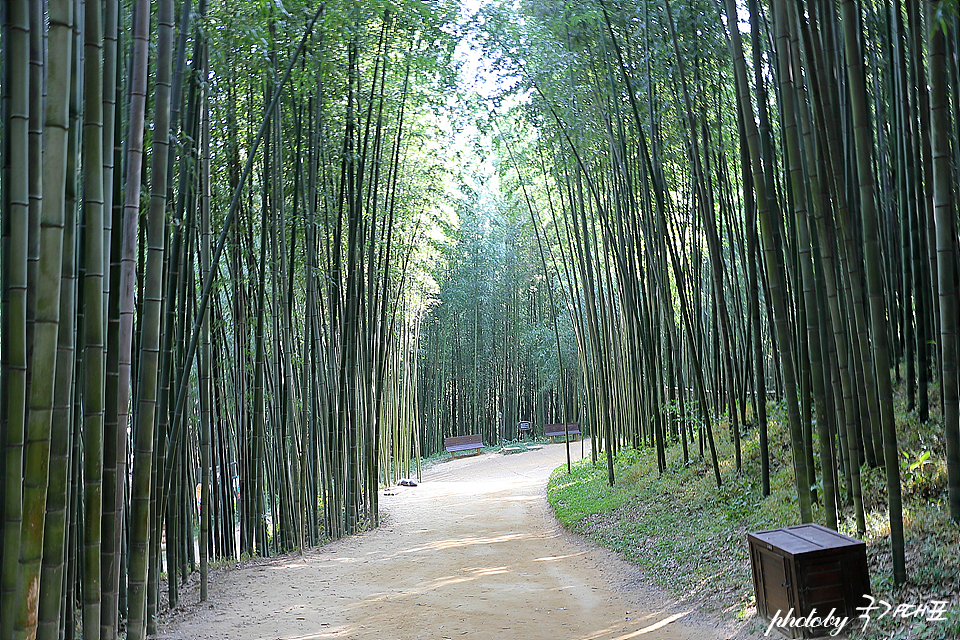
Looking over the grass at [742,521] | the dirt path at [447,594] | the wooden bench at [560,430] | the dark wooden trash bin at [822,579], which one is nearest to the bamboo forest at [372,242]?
the grass at [742,521]

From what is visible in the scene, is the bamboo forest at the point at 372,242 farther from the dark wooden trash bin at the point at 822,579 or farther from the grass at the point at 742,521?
the dark wooden trash bin at the point at 822,579

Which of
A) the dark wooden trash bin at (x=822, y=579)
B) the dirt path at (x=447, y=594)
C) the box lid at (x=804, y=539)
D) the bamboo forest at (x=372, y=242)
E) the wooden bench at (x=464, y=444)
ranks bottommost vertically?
the dirt path at (x=447, y=594)

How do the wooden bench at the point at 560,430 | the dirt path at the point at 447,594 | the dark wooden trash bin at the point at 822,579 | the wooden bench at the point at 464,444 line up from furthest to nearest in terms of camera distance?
the wooden bench at the point at 560,430 → the wooden bench at the point at 464,444 → the dirt path at the point at 447,594 → the dark wooden trash bin at the point at 822,579

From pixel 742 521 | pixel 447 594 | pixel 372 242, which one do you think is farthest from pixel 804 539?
pixel 372 242

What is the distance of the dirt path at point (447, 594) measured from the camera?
10.2ft

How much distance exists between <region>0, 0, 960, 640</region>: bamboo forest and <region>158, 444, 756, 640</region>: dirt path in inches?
15.4

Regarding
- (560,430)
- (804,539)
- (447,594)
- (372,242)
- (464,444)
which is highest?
(372,242)

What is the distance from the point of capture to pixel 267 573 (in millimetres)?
4434

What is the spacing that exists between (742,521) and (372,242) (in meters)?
3.63

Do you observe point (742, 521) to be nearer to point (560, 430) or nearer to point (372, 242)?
point (372, 242)

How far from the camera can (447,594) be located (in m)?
3.71

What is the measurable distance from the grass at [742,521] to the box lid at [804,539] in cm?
24

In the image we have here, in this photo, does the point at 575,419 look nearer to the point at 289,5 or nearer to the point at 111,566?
the point at 289,5

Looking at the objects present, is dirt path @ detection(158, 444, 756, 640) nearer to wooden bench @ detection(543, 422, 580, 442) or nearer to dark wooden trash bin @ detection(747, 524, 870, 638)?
dark wooden trash bin @ detection(747, 524, 870, 638)
